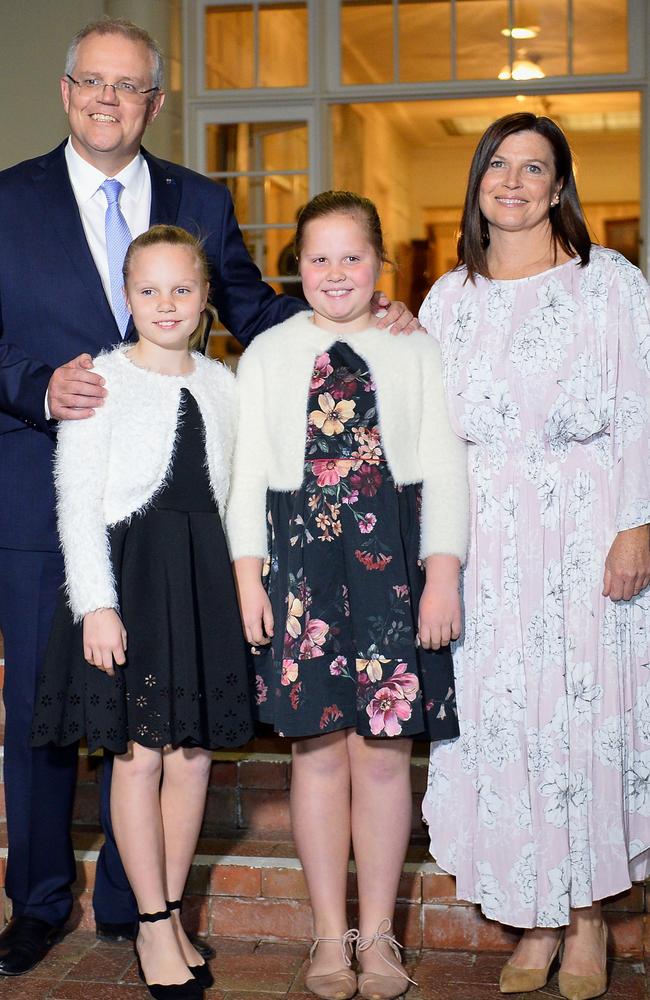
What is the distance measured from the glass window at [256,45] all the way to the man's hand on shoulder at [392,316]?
430 cm

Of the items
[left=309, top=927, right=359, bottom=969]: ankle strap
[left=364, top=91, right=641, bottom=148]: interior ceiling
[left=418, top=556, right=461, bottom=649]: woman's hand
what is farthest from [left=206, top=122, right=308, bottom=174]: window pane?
[left=309, top=927, right=359, bottom=969]: ankle strap

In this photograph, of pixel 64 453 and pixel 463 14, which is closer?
pixel 64 453

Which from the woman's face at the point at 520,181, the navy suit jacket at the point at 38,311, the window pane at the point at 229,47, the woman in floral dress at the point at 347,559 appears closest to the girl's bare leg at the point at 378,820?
the woman in floral dress at the point at 347,559

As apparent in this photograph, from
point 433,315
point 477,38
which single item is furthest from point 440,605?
point 477,38

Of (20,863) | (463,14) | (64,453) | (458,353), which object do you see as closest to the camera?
(64,453)

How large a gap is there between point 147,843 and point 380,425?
923 mm

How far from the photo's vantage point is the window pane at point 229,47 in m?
6.55

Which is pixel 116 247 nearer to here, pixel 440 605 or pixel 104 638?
pixel 104 638

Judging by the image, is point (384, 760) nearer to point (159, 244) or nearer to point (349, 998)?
point (349, 998)

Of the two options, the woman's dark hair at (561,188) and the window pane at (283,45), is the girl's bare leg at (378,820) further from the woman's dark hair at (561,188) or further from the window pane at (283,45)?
the window pane at (283,45)

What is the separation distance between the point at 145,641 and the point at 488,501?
72 centimetres

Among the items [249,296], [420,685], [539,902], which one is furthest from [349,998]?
[249,296]

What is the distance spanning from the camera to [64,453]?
7.92 ft

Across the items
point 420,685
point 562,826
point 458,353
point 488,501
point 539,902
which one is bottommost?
point 539,902
